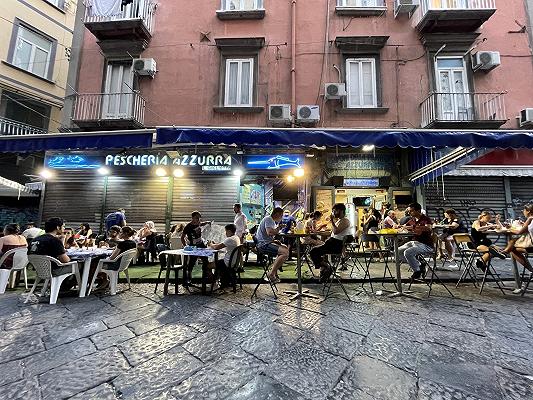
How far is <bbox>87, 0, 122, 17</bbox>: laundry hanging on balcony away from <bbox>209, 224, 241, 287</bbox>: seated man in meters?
10.1

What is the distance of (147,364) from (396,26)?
12.8m

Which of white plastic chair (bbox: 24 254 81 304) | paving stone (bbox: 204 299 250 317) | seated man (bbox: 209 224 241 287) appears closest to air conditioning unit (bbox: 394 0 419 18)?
seated man (bbox: 209 224 241 287)

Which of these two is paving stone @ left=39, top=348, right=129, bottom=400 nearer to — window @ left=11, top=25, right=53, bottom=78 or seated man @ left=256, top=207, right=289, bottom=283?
seated man @ left=256, top=207, right=289, bottom=283

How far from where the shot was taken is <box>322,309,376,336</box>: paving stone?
10.9 feet

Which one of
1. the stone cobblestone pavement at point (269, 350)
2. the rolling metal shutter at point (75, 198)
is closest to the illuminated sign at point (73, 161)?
the rolling metal shutter at point (75, 198)

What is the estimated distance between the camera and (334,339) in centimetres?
300

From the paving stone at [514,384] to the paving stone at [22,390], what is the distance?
3.58m

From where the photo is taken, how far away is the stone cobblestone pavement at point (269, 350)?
211cm

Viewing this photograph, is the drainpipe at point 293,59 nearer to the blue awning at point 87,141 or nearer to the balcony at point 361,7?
the balcony at point 361,7

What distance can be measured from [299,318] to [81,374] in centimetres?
245

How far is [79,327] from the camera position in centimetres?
339

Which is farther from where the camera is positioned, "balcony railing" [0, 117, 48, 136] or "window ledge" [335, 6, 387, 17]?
"balcony railing" [0, 117, 48, 136]

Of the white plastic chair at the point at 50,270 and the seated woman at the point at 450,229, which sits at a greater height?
the seated woman at the point at 450,229

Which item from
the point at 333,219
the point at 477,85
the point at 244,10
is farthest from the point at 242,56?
the point at 477,85
